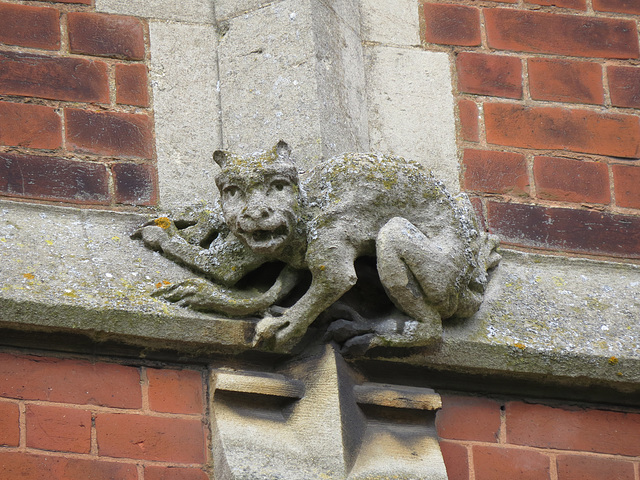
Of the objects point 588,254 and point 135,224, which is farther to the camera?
point 588,254

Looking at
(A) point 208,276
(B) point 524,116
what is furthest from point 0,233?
(B) point 524,116

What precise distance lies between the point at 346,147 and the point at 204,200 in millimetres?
390

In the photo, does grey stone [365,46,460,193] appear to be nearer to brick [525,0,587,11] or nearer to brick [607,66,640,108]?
brick [525,0,587,11]

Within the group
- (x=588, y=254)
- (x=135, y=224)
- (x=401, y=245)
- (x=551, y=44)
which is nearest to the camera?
(x=401, y=245)

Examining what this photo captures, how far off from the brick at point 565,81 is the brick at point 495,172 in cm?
24

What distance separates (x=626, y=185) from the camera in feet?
12.6

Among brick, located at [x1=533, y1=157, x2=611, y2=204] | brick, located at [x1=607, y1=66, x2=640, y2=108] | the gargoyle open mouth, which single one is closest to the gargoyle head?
the gargoyle open mouth

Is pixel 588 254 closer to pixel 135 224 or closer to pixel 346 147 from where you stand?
pixel 346 147

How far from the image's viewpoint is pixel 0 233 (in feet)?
10.8

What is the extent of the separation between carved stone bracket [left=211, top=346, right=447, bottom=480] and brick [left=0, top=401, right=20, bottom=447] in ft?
1.44

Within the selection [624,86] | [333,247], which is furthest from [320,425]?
[624,86]

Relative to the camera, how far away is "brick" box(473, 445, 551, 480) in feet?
10.9

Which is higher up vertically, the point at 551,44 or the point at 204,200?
the point at 551,44

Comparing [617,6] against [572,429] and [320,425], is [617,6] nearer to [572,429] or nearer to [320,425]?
[572,429]
